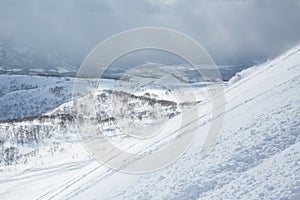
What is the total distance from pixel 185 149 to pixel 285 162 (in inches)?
180

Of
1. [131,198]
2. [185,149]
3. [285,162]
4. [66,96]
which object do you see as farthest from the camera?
[66,96]

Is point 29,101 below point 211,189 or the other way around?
the other way around

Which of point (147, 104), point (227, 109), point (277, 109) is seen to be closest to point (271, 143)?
point (277, 109)

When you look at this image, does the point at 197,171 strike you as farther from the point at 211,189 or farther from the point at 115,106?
the point at 115,106

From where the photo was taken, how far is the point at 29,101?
186000 millimetres

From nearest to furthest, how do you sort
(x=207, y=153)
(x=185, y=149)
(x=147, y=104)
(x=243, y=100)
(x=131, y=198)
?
(x=131, y=198), (x=207, y=153), (x=185, y=149), (x=243, y=100), (x=147, y=104)

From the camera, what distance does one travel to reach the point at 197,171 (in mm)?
11734

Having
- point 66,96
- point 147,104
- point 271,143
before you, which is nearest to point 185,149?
point 271,143

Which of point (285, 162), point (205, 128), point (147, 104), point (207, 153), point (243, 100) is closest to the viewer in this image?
point (285, 162)

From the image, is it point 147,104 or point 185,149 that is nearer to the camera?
point 185,149

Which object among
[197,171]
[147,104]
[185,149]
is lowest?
[197,171]

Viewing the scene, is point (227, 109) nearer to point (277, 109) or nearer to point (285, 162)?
point (277, 109)

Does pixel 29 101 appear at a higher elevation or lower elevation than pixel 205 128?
higher

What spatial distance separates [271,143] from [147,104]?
117823 mm
